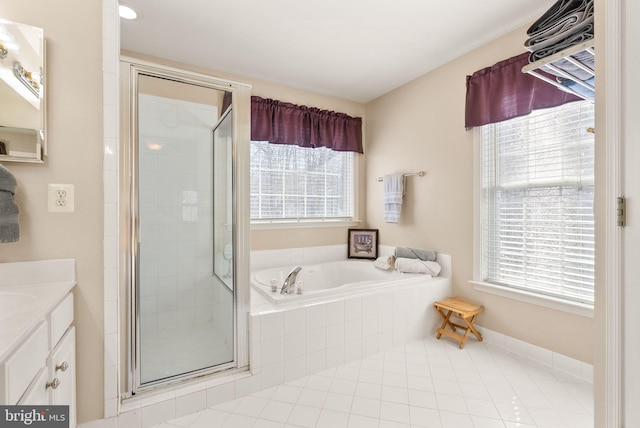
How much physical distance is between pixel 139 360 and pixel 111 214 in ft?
2.77

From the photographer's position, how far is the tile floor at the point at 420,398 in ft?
4.99

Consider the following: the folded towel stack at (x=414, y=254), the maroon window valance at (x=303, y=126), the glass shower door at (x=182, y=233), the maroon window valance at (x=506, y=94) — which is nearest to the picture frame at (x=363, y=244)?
the folded towel stack at (x=414, y=254)

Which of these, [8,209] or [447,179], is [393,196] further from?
[8,209]

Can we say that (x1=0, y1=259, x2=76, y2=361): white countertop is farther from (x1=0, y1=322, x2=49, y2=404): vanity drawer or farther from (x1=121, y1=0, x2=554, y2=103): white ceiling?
(x1=121, y1=0, x2=554, y2=103): white ceiling

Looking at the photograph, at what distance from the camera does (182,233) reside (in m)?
2.07

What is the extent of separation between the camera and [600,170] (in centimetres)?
92

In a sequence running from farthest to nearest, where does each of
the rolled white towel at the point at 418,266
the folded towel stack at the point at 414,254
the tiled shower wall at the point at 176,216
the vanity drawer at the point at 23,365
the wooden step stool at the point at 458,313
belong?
the folded towel stack at the point at 414,254, the rolled white towel at the point at 418,266, the wooden step stool at the point at 458,313, the tiled shower wall at the point at 176,216, the vanity drawer at the point at 23,365

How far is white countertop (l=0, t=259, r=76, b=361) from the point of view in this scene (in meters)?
0.81

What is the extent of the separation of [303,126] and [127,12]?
173cm

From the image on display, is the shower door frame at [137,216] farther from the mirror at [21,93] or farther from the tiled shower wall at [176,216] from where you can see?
the mirror at [21,93]

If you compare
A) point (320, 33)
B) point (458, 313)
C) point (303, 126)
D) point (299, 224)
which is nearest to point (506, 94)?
point (320, 33)

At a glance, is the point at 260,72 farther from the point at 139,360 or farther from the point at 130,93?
the point at 139,360

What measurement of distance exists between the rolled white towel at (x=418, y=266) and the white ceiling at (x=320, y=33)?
73.2 inches

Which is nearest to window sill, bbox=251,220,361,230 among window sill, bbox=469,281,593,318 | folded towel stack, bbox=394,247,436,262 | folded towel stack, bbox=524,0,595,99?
folded towel stack, bbox=394,247,436,262
